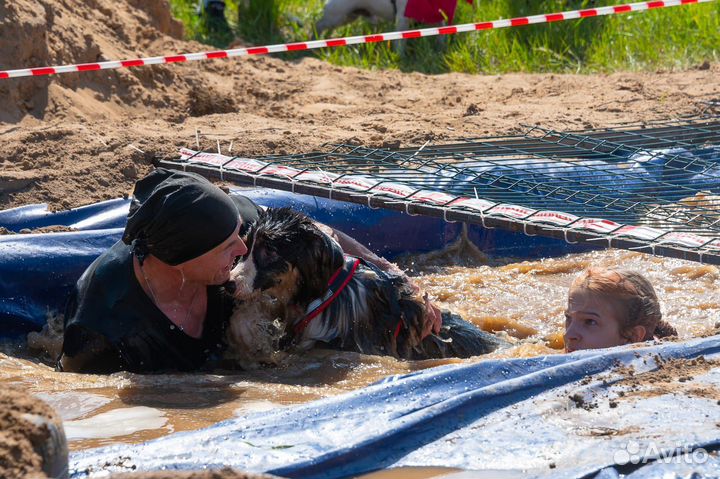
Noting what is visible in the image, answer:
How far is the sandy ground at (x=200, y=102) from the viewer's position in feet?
21.5

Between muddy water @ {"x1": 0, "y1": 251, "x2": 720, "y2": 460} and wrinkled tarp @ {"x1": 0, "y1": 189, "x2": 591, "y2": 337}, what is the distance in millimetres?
153

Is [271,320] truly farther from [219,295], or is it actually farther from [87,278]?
[87,278]

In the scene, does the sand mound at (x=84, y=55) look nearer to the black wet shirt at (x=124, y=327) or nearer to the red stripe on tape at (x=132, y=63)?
the red stripe on tape at (x=132, y=63)

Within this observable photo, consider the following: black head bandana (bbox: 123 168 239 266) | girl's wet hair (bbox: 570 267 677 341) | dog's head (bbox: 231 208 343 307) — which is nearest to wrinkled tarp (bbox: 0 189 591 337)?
black head bandana (bbox: 123 168 239 266)

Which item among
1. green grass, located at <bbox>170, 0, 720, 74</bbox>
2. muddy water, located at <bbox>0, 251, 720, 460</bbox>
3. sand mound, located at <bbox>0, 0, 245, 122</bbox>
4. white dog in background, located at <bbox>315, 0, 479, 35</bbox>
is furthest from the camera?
white dog in background, located at <bbox>315, 0, 479, 35</bbox>

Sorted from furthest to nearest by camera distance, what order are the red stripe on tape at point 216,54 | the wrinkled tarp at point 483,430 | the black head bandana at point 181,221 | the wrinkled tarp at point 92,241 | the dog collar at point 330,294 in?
1. the red stripe on tape at point 216,54
2. the wrinkled tarp at point 92,241
3. the dog collar at point 330,294
4. the black head bandana at point 181,221
5. the wrinkled tarp at point 483,430

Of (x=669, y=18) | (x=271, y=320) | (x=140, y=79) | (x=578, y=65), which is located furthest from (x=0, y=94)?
(x=669, y=18)

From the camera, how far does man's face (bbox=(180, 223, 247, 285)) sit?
407 cm

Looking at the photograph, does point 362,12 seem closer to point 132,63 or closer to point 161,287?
point 132,63

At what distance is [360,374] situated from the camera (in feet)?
14.3

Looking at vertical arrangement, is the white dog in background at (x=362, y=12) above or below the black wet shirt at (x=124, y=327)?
above

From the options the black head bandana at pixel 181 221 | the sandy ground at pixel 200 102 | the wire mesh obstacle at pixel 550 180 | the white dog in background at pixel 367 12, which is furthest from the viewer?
the white dog in background at pixel 367 12

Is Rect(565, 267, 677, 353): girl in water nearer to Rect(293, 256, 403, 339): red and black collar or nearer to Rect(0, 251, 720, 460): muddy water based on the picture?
Rect(0, 251, 720, 460): muddy water

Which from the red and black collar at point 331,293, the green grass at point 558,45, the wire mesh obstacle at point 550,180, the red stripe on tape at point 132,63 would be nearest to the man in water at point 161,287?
the red and black collar at point 331,293
